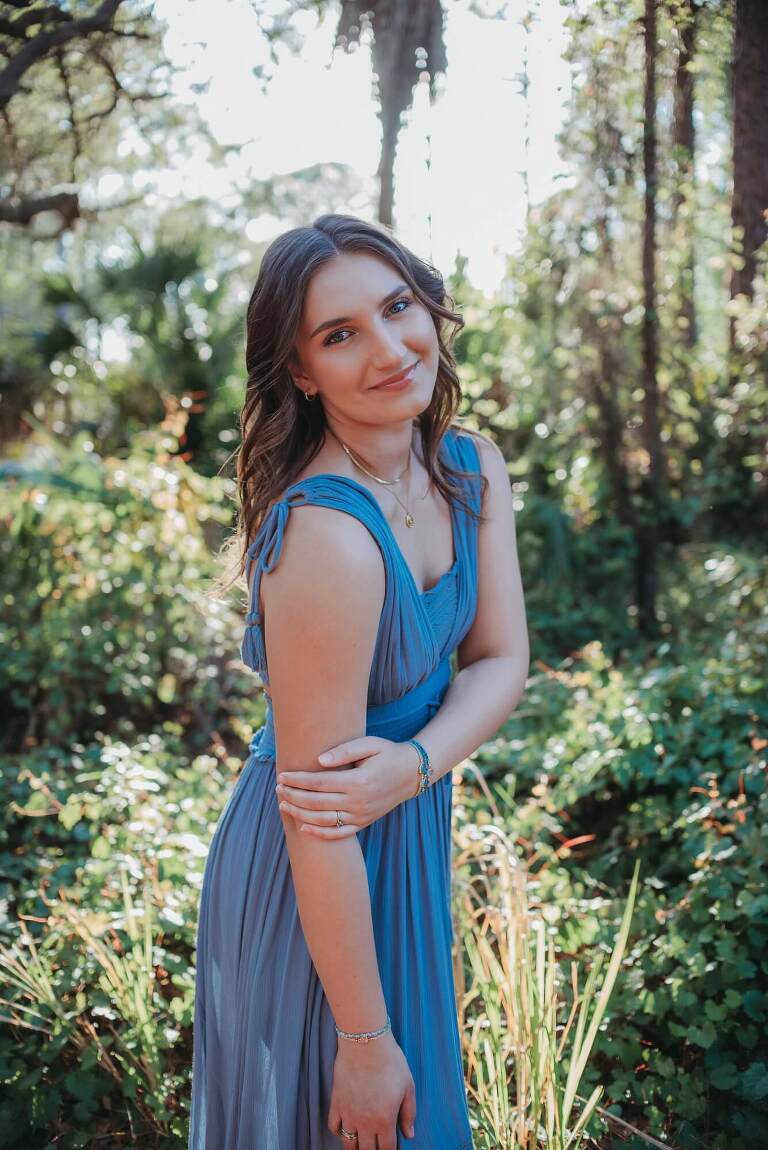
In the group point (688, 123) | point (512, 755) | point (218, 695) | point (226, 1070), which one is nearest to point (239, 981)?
point (226, 1070)

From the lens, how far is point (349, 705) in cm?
122

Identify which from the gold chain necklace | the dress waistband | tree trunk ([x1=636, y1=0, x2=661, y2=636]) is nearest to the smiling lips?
the gold chain necklace

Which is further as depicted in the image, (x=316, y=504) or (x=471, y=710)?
(x=471, y=710)

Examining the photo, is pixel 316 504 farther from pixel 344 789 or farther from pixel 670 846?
pixel 670 846

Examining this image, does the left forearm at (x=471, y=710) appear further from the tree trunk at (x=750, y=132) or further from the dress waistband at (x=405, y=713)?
the tree trunk at (x=750, y=132)

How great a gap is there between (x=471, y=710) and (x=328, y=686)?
1.18 ft

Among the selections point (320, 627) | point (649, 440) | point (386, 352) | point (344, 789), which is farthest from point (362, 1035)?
point (649, 440)

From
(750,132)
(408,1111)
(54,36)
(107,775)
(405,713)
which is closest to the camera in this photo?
(408,1111)

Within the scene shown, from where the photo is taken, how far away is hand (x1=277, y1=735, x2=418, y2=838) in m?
1.19

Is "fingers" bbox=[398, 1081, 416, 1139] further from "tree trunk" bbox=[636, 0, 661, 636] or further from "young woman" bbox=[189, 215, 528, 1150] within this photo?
"tree trunk" bbox=[636, 0, 661, 636]

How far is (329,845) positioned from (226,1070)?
0.56 metres

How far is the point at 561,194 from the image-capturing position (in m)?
4.30

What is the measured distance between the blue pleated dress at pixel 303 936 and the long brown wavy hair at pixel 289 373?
0.19 metres

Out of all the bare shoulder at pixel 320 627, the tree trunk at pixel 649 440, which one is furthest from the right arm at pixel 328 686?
the tree trunk at pixel 649 440
